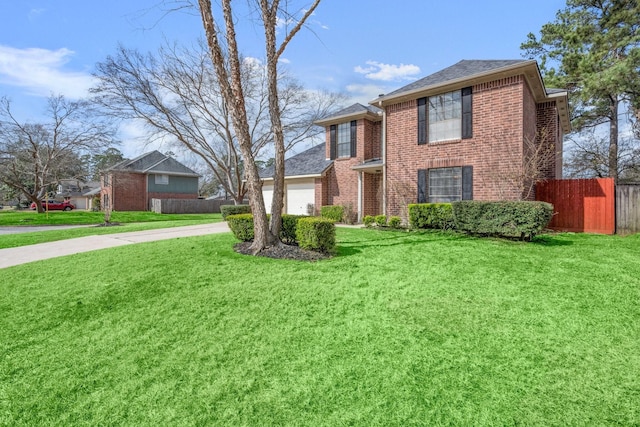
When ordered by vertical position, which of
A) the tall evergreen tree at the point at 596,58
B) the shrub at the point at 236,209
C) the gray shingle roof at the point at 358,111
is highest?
the tall evergreen tree at the point at 596,58

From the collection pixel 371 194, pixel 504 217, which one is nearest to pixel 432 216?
A: pixel 504 217

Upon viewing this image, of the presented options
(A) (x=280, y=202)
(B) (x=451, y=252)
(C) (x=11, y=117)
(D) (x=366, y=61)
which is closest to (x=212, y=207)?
(C) (x=11, y=117)

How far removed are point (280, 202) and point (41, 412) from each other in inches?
203

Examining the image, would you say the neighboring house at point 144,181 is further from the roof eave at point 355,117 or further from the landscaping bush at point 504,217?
the landscaping bush at point 504,217

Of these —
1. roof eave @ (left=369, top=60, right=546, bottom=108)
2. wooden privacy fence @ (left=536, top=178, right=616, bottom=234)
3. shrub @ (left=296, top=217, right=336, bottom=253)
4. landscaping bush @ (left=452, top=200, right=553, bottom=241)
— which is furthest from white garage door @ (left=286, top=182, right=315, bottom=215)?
wooden privacy fence @ (left=536, top=178, right=616, bottom=234)

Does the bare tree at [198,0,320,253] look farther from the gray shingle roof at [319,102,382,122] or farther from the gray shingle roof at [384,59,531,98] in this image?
the gray shingle roof at [319,102,382,122]

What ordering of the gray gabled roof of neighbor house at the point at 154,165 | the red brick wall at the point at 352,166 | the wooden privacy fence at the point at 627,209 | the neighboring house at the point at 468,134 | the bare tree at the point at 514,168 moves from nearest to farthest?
the wooden privacy fence at the point at 627,209
the bare tree at the point at 514,168
the neighboring house at the point at 468,134
the red brick wall at the point at 352,166
the gray gabled roof of neighbor house at the point at 154,165

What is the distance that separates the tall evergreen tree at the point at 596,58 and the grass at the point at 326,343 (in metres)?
13.3

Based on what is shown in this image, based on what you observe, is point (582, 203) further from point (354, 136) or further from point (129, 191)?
point (129, 191)

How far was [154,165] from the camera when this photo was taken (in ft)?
107

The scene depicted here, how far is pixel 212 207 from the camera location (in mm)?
32719

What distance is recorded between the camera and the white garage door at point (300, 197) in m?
16.4

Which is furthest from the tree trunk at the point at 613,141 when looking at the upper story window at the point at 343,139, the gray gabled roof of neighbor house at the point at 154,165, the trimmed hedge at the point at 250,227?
the gray gabled roof of neighbor house at the point at 154,165

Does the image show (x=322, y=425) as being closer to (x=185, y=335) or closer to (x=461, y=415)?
(x=461, y=415)
